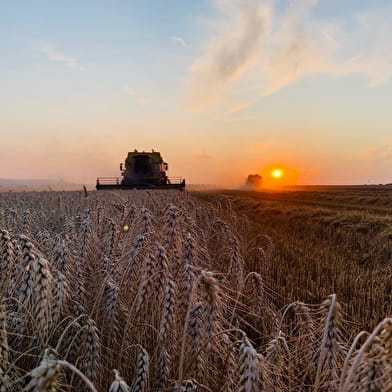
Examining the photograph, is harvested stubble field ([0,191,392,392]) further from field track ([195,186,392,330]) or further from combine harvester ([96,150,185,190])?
combine harvester ([96,150,185,190])

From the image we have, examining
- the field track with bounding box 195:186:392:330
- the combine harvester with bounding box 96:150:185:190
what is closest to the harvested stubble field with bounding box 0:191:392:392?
the field track with bounding box 195:186:392:330

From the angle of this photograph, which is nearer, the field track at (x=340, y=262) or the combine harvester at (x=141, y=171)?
the field track at (x=340, y=262)

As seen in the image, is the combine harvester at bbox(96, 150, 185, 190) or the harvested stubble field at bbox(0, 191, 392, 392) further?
the combine harvester at bbox(96, 150, 185, 190)

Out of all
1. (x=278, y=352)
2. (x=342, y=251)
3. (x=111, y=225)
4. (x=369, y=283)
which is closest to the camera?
(x=278, y=352)

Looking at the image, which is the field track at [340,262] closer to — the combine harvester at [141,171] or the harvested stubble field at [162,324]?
the harvested stubble field at [162,324]

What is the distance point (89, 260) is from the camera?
3.65 meters

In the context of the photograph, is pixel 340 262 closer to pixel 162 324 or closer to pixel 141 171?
pixel 162 324

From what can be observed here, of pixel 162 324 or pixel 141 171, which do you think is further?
pixel 141 171

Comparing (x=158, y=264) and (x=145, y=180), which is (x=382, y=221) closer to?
(x=158, y=264)

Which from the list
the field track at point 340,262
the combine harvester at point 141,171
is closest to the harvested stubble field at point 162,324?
the field track at point 340,262

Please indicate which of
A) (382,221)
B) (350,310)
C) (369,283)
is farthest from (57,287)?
(382,221)

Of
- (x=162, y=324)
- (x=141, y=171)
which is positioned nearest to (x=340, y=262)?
(x=162, y=324)

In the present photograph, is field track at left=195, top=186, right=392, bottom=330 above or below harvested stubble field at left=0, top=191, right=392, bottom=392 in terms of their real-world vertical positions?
below

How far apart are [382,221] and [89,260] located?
375 inches
